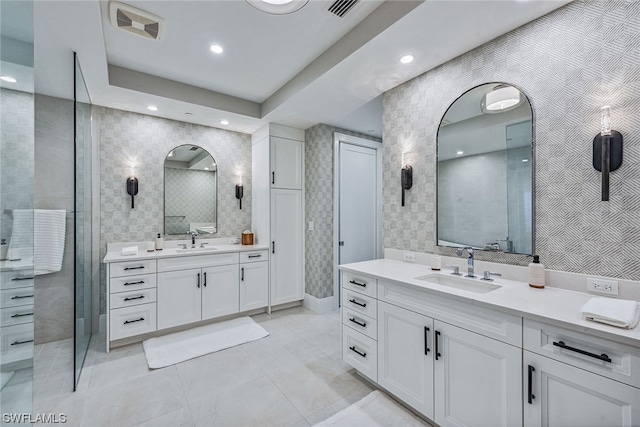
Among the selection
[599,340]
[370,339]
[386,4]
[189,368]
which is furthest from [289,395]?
[386,4]

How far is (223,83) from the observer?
3.03 meters

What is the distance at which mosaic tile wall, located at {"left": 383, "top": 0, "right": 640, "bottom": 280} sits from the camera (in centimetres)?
145

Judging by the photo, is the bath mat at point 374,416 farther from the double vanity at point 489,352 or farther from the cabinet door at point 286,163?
the cabinet door at point 286,163

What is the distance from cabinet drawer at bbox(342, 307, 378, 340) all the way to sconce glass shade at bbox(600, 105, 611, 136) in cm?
176

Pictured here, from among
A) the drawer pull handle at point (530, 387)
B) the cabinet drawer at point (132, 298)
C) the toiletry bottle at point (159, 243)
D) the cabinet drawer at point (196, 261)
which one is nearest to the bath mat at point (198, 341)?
the cabinet drawer at point (132, 298)

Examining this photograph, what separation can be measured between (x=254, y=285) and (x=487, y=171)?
293 centimetres

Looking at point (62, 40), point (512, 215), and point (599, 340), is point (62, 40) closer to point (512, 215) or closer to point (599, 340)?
point (512, 215)

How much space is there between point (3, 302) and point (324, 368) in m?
2.13

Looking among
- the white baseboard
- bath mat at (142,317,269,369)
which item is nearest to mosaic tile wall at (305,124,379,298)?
the white baseboard

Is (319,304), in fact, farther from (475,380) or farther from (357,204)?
(475,380)

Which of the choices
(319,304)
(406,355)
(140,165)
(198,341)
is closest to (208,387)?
(198,341)

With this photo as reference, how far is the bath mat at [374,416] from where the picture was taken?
1.78 metres

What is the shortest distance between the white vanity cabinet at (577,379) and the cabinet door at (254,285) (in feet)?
9.80

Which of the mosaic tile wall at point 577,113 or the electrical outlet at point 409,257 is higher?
the mosaic tile wall at point 577,113
